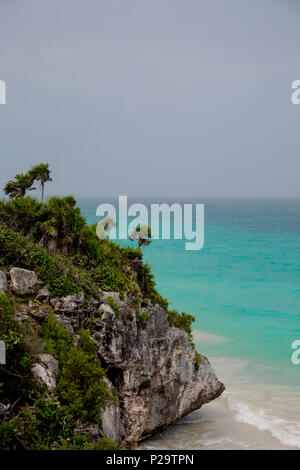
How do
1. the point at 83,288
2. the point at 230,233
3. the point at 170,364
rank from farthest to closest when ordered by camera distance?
the point at 230,233 < the point at 170,364 < the point at 83,288

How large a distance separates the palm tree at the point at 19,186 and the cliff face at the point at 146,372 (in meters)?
6.33

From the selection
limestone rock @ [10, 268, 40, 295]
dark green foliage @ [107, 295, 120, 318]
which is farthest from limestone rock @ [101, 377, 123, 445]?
limestone rock @ [10, 268, 40, 295]

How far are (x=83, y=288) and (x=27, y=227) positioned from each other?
3.31m

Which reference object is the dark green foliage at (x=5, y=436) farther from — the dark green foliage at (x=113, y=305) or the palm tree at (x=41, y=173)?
the palm tree at (x=41, y=173)

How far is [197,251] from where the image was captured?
2694 inches

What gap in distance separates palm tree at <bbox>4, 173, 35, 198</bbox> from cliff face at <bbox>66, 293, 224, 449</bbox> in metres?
6.33

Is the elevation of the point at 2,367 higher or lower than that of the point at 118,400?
higher

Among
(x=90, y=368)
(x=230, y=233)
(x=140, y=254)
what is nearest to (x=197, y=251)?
(x=230, y=233)

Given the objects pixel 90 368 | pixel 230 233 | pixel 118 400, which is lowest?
pixel 118 400

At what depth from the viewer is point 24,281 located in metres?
11.5

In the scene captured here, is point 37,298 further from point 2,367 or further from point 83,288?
point 2,367

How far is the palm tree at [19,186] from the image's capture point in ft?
55.1

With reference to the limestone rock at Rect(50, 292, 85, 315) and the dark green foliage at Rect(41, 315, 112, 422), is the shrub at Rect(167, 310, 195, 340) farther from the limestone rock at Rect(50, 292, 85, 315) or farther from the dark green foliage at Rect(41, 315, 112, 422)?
the dark green foliage at Rect(41, 315, 112, 422)
